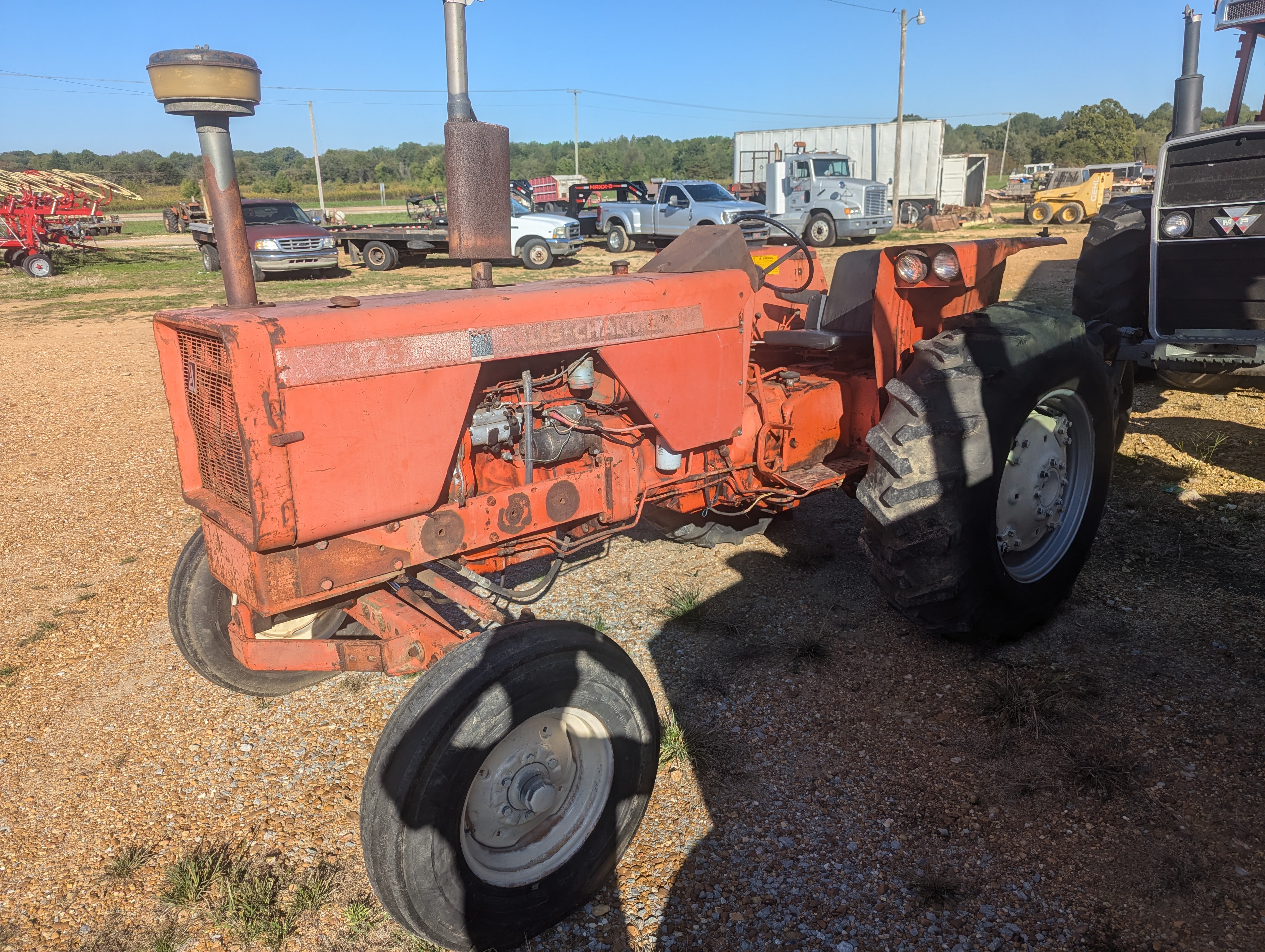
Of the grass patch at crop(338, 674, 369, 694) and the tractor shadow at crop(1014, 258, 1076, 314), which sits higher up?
the tractor shadow at crop(1014, 258, 1076, 314)

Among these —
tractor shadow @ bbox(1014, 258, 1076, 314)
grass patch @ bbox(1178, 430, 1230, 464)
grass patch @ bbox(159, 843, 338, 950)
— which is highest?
tractor shadow @ bbox(1014, 258, 1076, 314)

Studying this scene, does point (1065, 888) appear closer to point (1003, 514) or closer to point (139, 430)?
point (1003, 514)

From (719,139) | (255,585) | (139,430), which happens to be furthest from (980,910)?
(719,139)

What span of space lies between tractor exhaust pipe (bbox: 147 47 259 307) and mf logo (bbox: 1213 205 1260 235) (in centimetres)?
507

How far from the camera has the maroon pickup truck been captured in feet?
54.7

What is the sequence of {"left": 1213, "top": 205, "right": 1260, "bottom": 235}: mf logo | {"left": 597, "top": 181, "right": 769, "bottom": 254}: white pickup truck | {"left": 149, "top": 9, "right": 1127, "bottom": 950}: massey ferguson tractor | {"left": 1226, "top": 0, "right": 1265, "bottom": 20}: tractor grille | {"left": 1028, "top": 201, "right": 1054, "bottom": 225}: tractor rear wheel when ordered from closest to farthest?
{"left": 149, "top": 9, "right": 1127, "bottom": 950}: massey ferguson tractor < {"left": 1213, "top": 205, "right": 1260, "bottom": 235}: mf logo < {"left": 1226, "top": 0, "right": 1265, "bottom": 20}: tractor grille < {"left": 597, "top": 181, "right": 769, "bottom": 254}: white pickup truck < {"left": 1028, "top": 201, "right": 1054, "bottom": 225}: tractor rear wheel

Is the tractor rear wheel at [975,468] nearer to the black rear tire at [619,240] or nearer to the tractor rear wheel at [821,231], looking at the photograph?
the tractor rear wheel at [821,231]

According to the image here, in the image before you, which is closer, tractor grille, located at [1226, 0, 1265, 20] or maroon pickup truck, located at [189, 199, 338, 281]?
tractor grille, located at [1226, 0, 1265, 20]

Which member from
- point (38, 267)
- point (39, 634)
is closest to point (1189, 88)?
point (39, 634)

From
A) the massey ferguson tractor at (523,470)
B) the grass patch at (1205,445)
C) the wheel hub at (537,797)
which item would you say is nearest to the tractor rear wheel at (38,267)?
the massey ferguson tractor at (523,470)

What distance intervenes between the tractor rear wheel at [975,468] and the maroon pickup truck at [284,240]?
15475 millimetres

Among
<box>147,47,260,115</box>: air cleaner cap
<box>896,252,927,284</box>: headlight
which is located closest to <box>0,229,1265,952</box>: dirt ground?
<box>896,252,927,284</box>: headlight

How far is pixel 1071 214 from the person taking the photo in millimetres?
24469

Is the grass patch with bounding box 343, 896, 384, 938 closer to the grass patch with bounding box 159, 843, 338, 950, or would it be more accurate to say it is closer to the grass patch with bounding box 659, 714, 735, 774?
the grass patch with bounding box 159, 843, 338, 950
